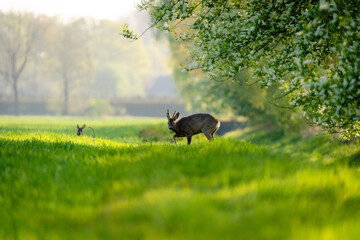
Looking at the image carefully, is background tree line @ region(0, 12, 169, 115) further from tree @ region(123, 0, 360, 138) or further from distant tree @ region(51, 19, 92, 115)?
tree @ region(123, 0, 360, 138)

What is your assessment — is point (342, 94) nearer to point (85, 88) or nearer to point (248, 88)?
point (248, 88)

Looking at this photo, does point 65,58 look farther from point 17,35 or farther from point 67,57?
point 17,35

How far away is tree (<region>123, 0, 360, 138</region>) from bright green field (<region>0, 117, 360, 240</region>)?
6.76ft

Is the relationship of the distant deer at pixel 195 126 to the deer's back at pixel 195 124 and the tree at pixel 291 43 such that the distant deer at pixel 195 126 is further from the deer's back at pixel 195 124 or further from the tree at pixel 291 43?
the tree at pixel 291 43

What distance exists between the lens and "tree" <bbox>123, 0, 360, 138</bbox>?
828cm

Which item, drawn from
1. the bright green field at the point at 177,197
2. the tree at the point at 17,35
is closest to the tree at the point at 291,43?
the bright green field at the point at 177,197

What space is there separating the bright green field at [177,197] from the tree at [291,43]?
206 centimetres

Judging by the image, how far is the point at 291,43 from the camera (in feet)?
35.6

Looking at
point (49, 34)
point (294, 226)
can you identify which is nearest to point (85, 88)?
point (49, 34)

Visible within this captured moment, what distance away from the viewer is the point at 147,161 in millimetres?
8406

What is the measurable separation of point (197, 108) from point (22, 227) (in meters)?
35.7

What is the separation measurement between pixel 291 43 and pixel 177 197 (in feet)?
23.7

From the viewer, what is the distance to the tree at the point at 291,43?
828 centimetres

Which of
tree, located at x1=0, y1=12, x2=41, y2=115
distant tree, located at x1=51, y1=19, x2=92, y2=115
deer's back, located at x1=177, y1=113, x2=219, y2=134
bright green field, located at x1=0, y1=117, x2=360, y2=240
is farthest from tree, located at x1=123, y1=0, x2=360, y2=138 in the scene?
distant tree, located at x1=51, y1=19, x2=92, y2=115
